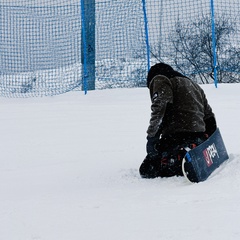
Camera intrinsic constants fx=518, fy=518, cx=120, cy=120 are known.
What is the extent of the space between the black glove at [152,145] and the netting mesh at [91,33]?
5.85 m

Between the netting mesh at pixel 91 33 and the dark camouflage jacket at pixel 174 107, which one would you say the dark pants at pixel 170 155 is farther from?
the netting mesh at pixel 91 33

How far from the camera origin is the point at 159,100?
4684mm

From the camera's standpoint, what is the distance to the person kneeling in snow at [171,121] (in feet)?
15.5

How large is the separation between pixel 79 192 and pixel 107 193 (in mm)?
302

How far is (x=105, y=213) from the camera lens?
384 centimetres

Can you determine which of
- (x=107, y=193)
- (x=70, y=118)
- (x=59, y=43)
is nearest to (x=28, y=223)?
(x=107, y=193)

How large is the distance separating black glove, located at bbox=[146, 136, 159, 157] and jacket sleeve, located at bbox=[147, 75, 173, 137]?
0.05 metres

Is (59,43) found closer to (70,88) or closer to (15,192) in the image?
(70,88)

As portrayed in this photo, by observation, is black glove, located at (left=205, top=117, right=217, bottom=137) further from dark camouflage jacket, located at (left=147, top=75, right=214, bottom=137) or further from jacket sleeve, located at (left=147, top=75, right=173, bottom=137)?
jacket sleeve, located at (left=147, top=75, right=173, bottom=137)

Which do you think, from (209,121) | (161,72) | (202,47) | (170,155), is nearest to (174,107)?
(161,72)

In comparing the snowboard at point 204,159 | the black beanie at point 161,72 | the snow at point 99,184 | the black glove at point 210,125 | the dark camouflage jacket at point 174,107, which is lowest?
the snow at point 99,184

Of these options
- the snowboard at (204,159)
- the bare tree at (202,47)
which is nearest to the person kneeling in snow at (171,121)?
the snowboard at (204,159)

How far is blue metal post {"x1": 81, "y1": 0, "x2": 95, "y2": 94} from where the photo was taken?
34.3 feet

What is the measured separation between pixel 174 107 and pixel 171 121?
0.14 meters
